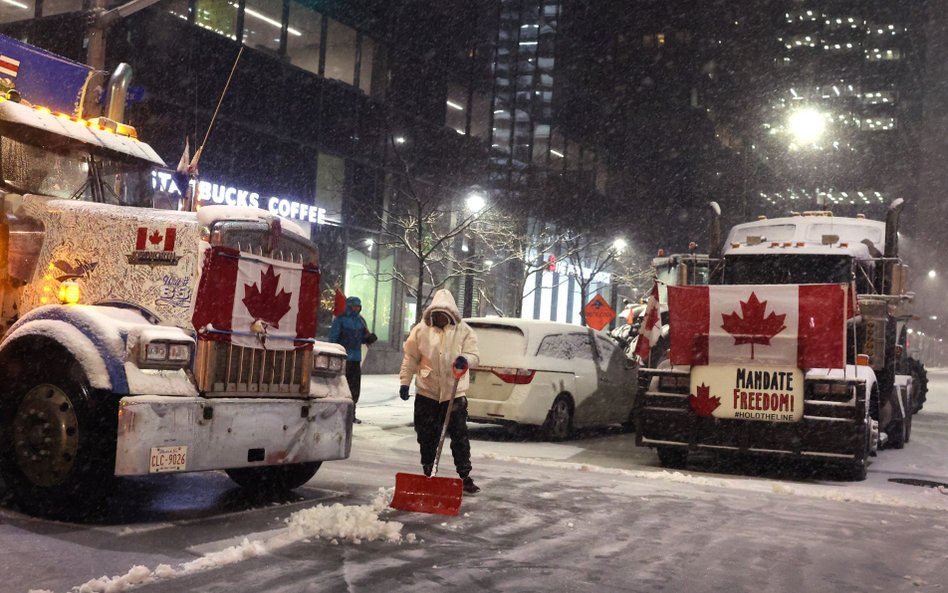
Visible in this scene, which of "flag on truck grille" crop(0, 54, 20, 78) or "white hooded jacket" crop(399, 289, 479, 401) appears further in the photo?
"white hooded jacket" crop(399, 289, 479, 401)

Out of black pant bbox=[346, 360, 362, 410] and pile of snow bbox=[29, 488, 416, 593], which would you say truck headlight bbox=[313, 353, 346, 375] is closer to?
pile of snow bbox=[29, 488, 416, 593]

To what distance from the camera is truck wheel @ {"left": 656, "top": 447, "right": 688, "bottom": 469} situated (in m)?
11.8

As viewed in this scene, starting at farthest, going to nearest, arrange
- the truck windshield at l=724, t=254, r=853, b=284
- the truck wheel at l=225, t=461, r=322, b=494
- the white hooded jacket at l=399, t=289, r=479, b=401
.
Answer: the truck windshield at l=724, t=254, r=853, b=284, the white hooded jacket at l=399, t=289, r=479, b=401, the truck wheel at l=225, t=461, r=322, b=494

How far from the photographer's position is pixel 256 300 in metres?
7.25

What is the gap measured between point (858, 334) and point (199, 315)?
887 centimetres

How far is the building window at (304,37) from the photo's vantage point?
25859 millimetres

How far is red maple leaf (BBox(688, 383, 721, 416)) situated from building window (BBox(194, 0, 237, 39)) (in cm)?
1609

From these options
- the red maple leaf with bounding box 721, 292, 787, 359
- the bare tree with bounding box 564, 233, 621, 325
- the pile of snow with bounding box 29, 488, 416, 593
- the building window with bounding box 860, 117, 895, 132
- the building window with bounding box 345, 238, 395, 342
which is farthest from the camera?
the building window with bounding box 860, 117, 895, 132

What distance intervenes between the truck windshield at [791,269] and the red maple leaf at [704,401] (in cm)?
201

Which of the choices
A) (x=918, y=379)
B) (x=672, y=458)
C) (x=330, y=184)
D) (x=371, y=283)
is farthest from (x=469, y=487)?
(x=371, y=283)

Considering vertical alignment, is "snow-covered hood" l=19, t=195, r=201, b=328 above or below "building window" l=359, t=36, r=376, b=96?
below

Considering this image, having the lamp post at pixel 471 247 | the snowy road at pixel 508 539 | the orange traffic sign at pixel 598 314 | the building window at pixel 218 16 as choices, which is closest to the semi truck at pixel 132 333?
the snowy road at pixel 508 539

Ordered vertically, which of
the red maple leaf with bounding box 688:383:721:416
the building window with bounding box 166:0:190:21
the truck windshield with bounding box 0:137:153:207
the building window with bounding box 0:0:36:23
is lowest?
the red maple leaf with bounding box 688:383:721:416

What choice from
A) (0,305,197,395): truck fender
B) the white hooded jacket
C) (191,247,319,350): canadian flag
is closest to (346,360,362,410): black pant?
the white hooded jacket
